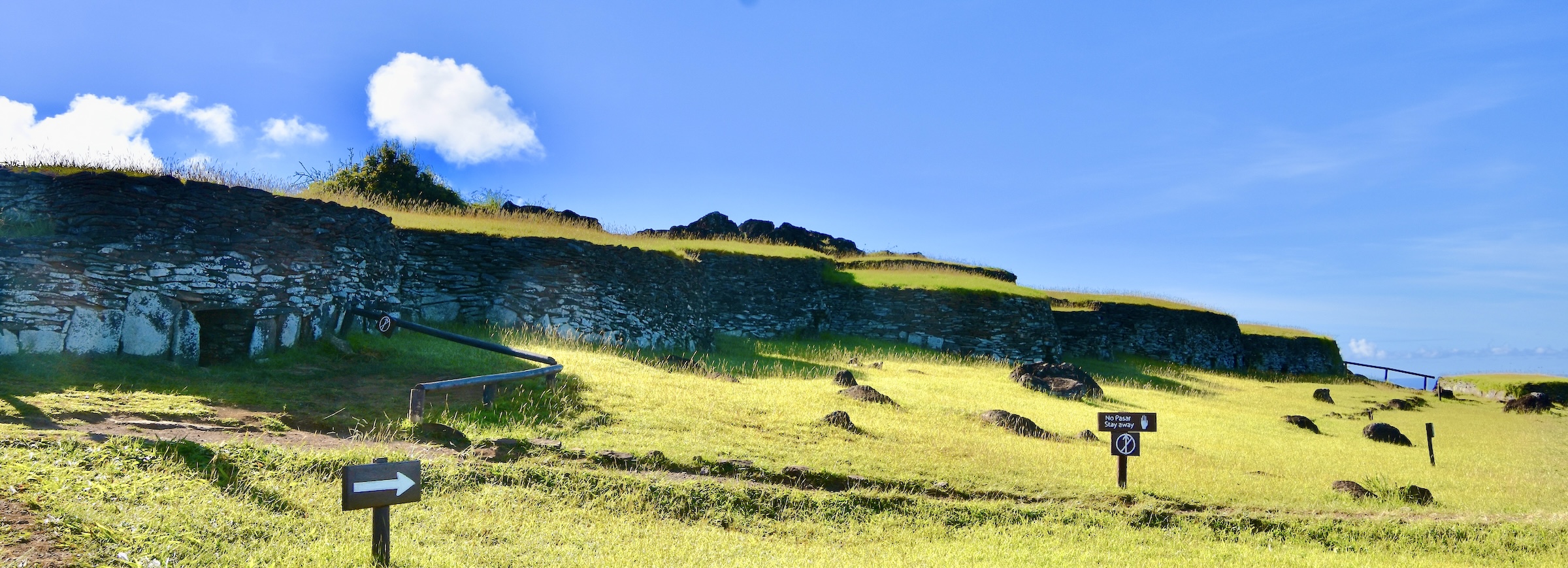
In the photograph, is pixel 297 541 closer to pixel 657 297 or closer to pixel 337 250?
pixel 337 250

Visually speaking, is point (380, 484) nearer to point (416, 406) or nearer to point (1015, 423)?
point (416, 406)

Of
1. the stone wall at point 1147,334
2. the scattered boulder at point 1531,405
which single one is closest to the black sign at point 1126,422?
the stone wall at point 1147,334

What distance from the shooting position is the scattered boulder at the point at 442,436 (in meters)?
9.92

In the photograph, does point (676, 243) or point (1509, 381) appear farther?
point (1509, 381)

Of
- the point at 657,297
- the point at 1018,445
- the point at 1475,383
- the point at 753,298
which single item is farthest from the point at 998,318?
the point at 1475,383

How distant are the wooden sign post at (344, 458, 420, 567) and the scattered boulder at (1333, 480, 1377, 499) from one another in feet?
40.0

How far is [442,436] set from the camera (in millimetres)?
10164

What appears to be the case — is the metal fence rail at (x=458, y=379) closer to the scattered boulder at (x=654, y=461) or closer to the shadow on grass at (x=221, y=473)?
the shadow on grass at (x=221, y=473)

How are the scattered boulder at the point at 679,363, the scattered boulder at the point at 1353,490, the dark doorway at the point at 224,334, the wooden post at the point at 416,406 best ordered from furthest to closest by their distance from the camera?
the scattered boulder at the point at 679,363 < the dark doorway at the point at 224,334 < the scattered boulder at the point at 1353,490 < the wooden post at the point at 416,406

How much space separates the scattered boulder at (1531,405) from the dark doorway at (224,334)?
1388 inches

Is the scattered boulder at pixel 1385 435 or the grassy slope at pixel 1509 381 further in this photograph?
the grassy slope at pixel 1509 381

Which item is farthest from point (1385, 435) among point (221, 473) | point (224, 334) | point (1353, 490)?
point (224, 334)

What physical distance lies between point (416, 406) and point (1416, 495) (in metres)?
13.9

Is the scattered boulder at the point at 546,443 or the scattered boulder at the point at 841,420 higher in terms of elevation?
the scattered boulder at the point at 841,420
